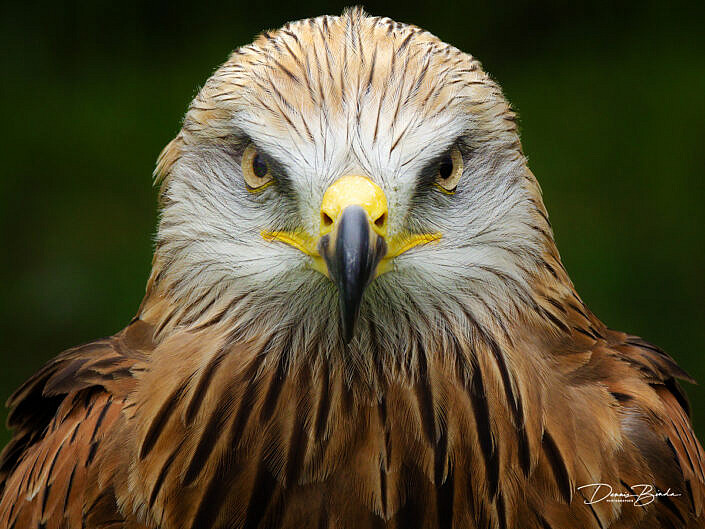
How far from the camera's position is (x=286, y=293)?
1744mm

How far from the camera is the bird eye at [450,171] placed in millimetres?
1719

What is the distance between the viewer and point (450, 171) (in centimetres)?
175

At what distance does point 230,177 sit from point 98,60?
3.44 metres

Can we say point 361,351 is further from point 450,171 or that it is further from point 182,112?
point 182,112

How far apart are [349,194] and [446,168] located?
0.83 ft

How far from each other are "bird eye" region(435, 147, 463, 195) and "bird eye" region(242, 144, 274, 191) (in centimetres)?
30

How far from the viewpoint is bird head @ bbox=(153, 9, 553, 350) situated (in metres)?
1.62

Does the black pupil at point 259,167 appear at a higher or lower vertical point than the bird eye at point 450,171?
lower

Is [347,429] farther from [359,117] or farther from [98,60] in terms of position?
[98,60]

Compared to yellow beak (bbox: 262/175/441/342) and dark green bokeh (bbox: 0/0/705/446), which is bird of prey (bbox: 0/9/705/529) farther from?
dark green bokeh (bbox: 0/0/705/446)
